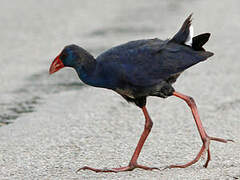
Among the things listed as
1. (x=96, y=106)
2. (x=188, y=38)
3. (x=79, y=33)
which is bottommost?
(x=79, y=33)

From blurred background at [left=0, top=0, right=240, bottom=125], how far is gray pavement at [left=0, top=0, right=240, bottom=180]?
2 centimetres

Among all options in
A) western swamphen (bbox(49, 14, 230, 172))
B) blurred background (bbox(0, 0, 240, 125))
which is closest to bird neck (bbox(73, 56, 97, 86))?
western swamphen (bbox(49, 14, 230, 172))

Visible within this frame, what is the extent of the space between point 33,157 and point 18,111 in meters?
1.71

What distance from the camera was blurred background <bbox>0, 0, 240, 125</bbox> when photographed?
8.32m

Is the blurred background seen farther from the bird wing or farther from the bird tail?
the bird tail

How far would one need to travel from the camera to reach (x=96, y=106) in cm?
745

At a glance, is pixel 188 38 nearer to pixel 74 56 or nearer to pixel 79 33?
pixel 74 56

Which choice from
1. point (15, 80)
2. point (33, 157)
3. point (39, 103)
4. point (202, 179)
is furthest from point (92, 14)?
point (202, 179)

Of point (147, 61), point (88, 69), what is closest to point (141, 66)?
point (147, 61)

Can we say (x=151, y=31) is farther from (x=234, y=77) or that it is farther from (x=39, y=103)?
(x=39, y=103)

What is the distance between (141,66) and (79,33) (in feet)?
20.7

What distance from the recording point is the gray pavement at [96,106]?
18.3ft

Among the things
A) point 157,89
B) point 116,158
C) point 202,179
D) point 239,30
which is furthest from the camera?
point 239,30

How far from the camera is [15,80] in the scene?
28.3 feet
